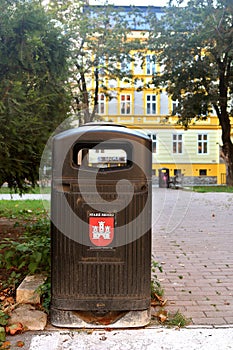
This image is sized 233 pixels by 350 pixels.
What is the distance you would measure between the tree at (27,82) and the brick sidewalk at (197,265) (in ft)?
5.55

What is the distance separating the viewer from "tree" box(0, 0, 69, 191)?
15.8 ft

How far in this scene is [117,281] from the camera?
10.5 ft

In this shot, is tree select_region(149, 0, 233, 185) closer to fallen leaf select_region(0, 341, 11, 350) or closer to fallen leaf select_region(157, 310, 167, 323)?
fallen leaf select_region(157, 310, 167, 323)

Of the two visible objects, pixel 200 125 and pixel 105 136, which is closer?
pixel 105 136

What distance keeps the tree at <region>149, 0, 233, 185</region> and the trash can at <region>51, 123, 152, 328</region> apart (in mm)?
17588

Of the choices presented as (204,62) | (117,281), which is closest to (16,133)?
(117,281)

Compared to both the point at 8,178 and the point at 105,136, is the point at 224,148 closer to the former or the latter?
the point at 8,178

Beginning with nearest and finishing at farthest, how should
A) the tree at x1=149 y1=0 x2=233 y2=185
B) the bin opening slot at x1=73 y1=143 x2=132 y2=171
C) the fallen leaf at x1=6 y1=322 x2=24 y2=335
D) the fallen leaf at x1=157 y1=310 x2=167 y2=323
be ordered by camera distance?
the fallen leaf at x1=6 y1=322 x2=24 y2=335 < the fallen leaf at x1=157 y1=310 x2=167 y2=323 < the bin opening slot at x1=73 y1=143 x2=132 y2=171 < the tree at x1=149 y1=0 x2=233 y2=185

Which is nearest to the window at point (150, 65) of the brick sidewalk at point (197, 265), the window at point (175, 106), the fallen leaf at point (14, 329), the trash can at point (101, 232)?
the window at point (175, 106)

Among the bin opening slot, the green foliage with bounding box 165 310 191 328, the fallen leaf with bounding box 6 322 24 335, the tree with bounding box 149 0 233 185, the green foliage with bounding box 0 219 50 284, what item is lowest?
the green foliage with bounding box 165 310 191 328

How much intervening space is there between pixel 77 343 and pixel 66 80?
14.8ft

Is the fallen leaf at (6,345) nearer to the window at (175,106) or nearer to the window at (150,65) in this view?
the window at (150,65)

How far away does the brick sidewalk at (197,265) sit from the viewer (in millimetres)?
3740

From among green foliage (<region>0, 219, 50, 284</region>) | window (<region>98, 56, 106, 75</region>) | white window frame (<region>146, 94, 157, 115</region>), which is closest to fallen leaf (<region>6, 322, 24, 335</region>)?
green foliage (<region>0, 219, 50, 284</region>)
